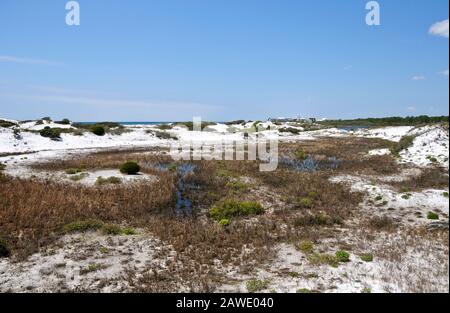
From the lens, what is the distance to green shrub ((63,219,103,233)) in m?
15.6

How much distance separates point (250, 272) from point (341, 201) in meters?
11.6

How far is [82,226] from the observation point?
51.9 ft

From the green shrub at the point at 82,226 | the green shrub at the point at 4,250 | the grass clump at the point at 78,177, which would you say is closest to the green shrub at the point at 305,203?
the green shrub at the point at 82,226

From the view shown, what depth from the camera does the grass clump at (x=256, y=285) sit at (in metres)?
10.1

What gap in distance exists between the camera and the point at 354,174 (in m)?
29.3

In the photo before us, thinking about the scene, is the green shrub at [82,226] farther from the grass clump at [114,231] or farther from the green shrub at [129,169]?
the green shrub at [129,169]

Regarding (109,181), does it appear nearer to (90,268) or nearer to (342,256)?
(90,268)

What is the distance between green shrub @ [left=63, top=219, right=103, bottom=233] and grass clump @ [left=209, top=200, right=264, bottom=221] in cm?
601

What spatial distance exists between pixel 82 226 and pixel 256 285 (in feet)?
31.6

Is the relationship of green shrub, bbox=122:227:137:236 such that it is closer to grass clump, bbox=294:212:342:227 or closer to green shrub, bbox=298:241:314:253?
green shrub, bbox=298:241:314:253

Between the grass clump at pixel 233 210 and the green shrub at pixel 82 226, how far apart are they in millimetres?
6014

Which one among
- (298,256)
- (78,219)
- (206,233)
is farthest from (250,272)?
(78,219)
